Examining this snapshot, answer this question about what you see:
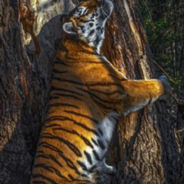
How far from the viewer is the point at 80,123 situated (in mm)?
5383

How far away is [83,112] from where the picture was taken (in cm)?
541

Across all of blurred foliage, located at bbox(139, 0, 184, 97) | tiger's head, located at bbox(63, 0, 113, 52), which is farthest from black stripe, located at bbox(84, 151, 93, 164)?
blurred foliage, located at bbox(139, 0, 184, 97)

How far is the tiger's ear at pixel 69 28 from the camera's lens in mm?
5637

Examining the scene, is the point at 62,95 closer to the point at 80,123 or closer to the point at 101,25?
the point at 80,123

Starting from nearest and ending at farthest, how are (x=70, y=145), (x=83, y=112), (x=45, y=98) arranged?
(x=70, y=145), (x=83, y=112), (x=45, y=98)

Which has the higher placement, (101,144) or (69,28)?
(69,28)

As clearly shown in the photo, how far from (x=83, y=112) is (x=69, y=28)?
35.2 inches

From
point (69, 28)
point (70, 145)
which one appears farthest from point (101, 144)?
point (69, 28)

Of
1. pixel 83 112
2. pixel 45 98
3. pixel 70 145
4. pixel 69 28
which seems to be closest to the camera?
pixel 70 145

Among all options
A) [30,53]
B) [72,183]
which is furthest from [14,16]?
[72,183]

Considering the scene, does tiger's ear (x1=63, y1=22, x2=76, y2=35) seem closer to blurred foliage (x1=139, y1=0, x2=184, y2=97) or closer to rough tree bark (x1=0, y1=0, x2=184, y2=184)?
rough tree bark (x1=0, y1=0, x2=184, y2=184)

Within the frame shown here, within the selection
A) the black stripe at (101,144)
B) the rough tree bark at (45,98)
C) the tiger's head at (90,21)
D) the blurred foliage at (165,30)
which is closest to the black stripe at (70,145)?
the black stripe at (101,144)

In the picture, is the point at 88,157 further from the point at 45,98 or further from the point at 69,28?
the point at 69,28

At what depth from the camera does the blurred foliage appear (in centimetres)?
1073
